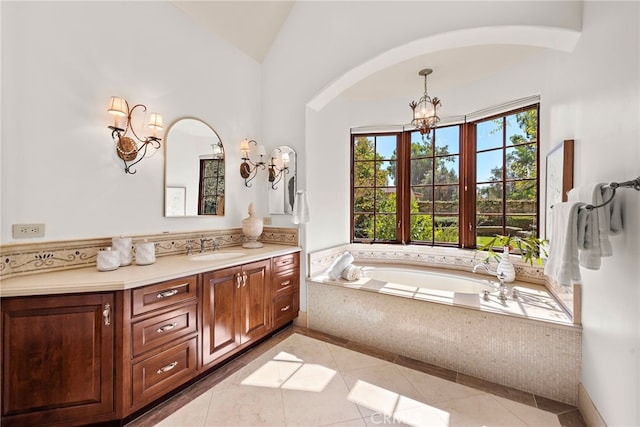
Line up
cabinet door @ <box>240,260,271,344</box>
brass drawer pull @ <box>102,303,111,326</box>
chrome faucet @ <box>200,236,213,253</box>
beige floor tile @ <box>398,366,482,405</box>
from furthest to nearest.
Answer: chrome faucet @ <box>200,236,213,253</box>, cabinet door @ <box>240,260,271,344</box>, beige floor tile @ <box>398,366,482,405</box>, brass drawer pull @ <box>102,303,111,326</box>

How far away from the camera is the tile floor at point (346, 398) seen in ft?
5.35

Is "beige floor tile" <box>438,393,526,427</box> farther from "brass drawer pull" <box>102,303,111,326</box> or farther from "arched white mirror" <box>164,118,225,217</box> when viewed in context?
"arched white mirror" <box>164,118,225,217</box>

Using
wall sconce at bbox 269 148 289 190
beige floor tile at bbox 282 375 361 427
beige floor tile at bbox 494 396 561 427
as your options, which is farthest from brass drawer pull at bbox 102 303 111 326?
beige floor tile at bbox 494 396 561 427

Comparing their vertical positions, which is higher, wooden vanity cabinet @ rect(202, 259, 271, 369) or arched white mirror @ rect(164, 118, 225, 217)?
arched white mirror @ rect(164, 118, 225, 217)

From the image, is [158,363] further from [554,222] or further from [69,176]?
[554,222]

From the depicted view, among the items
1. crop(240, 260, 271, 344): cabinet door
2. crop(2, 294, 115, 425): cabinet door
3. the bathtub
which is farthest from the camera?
the bathtub

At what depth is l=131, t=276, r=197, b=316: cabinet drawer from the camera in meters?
1.59

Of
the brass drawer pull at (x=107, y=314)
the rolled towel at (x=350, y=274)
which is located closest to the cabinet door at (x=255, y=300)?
the rolled towel at (x=350, y=274)

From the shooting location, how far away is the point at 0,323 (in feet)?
4.47

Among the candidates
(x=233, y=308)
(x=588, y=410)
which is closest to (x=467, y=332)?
(x=588, y=410)

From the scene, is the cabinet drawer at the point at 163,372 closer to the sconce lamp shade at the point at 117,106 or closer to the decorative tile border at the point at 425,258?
the decorative tile border at the point at 425,258

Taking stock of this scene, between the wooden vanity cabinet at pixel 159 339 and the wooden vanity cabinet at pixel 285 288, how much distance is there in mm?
848

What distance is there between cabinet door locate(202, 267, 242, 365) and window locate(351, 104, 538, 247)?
2.06 metres

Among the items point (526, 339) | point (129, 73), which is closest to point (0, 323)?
point (129, 73)
